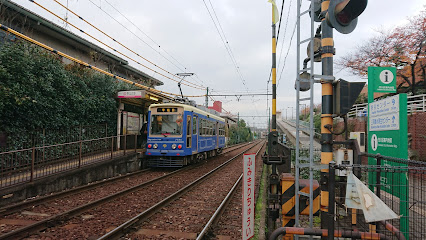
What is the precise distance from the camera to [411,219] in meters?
2.75

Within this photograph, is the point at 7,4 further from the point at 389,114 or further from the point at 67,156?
the point at 389,114

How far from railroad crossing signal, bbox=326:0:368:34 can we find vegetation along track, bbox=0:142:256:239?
4.96 m

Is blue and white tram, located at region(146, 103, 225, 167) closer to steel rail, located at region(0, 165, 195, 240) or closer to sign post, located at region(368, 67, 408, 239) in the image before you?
steel rail, located at region(0, 165, 195, 240)

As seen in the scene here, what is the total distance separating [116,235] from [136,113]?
11286 millimetres

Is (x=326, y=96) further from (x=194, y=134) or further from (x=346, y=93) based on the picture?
(x=194, y=134)

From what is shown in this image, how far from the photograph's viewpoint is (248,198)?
321cm

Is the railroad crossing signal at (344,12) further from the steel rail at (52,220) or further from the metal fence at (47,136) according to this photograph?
the metal fence at (47,136)

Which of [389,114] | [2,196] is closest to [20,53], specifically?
[2,196]

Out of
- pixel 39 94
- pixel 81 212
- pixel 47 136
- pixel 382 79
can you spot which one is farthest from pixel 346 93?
pixel 47 136

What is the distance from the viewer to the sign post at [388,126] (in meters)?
3.66

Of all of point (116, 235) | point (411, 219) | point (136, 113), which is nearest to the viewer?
point (411, 219)

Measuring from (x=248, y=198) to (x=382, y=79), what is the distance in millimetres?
4267

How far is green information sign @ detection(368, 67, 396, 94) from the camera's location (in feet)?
17.7

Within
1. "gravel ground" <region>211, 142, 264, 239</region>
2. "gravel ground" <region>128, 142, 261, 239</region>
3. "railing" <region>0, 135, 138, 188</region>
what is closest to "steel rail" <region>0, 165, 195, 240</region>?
"gravel ground" <region>128, 142, 261, 239</region>
